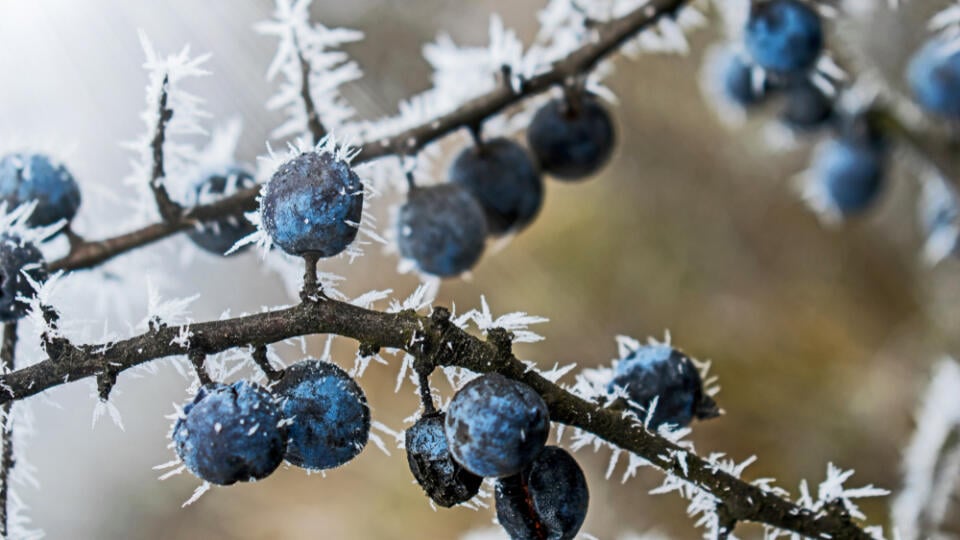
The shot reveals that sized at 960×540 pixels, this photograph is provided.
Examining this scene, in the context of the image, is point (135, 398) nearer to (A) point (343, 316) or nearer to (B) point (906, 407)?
(B) point (906, 407)

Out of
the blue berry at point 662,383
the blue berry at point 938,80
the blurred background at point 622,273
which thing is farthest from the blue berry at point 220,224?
the blurred background at point 622,273

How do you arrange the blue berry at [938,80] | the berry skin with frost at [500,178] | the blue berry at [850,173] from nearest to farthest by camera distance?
the berry skin with frost at [500,178]
the blue berry at [938,80]
the blue berry at [850,173]

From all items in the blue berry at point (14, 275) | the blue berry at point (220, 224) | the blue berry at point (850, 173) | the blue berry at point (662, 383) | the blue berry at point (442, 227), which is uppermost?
the blue berry at point (850, 173)

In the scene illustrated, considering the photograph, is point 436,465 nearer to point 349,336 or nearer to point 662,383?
point 349,336

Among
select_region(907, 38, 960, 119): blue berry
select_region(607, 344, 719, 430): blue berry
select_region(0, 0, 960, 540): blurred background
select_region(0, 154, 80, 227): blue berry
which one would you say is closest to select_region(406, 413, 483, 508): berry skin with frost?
select_region(607, 344, 719, 430): blue berry

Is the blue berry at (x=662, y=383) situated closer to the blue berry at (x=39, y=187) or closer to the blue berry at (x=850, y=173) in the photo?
the blue berry at (x=39, y=187)

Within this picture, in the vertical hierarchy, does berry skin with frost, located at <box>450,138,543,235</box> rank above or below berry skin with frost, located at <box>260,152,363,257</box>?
above

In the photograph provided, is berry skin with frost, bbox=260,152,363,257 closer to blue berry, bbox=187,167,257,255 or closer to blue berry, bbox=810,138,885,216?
blue berry, bbox=187,167,257,255
